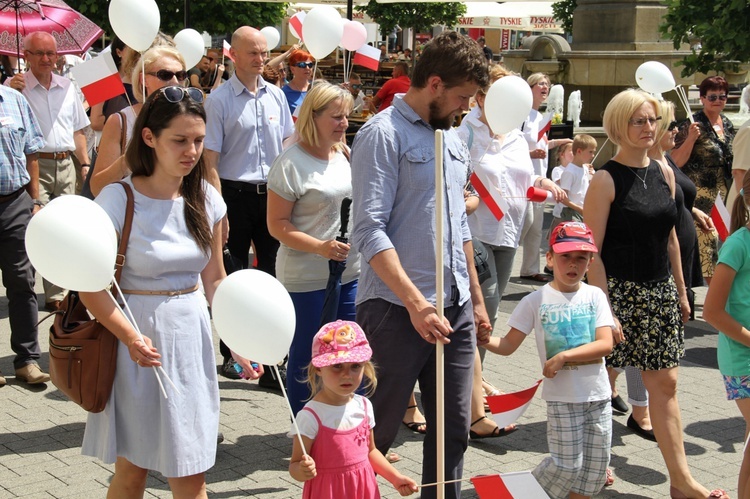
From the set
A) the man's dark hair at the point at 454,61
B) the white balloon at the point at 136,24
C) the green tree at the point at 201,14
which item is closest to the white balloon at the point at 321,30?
the white balloon at the point at 136,24

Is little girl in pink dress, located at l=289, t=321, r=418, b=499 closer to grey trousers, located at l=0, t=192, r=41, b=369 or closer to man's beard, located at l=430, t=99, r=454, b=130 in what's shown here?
man's beard, located at l=430, t=99, r=454, b=130

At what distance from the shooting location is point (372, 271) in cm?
422

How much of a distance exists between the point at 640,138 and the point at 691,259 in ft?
8.22

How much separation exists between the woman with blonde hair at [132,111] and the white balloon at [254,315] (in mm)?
1817

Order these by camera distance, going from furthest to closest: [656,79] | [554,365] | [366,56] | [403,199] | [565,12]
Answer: [565,12] → [366,56] → [656,79] → [554,365] → [403,199]

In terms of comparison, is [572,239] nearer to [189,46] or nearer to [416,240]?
Answer: [416,240]

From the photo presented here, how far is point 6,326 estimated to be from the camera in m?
8.17

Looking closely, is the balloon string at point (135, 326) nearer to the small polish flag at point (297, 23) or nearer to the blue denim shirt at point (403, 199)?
the blue denim shirt at point (403, 199)

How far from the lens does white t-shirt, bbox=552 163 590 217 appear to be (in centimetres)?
990

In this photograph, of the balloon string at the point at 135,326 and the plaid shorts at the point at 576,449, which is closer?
the balloon string at the point at 135,326

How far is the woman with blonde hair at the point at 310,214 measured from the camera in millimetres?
5457

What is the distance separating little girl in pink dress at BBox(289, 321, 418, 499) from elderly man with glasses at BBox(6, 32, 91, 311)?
5.10m

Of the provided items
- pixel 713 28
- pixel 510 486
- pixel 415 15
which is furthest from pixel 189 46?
pixel 415 15

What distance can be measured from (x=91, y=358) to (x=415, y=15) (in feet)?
101
